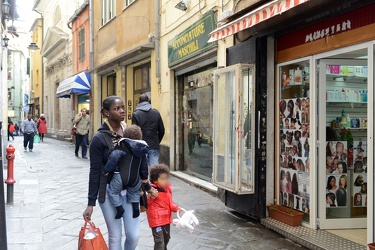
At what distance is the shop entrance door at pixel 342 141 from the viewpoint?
18.5ft

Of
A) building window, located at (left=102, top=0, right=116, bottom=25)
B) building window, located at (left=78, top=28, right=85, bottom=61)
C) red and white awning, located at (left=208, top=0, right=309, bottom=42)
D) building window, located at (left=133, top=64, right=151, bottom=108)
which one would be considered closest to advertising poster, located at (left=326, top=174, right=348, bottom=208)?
red and white awning, located at (left=208, top=0, right=309, bottom=42)

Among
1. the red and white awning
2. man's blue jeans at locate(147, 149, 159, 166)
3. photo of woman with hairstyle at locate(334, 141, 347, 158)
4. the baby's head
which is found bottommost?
man's blue jeans at locate(147, 149, 159, 166)

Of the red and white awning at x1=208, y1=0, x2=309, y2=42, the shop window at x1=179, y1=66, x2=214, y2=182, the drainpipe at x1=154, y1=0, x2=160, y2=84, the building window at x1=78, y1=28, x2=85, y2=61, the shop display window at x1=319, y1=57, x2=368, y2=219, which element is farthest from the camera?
the building window at x1=78, y1=28, x2=85, y2=61

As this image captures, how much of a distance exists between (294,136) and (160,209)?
8.82ft

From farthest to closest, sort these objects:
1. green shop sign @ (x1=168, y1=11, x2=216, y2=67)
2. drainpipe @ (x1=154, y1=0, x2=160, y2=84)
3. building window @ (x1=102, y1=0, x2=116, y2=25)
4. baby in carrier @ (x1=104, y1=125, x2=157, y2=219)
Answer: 1. building window @ (x1=102, y1=0, x2=116, y2=25)
2. drainpipe @ (x1=154, y1=0, x2=160, y2=84)
3. green shop sign @ (x1=168, y1=11, x2=216, y2=67)
4. baby in carrier @ (x1=104, y1=125, x2=157, y2=219)

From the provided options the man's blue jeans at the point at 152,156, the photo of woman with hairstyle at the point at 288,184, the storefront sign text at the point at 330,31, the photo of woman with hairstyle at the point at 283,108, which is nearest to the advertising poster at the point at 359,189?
the photo of woman with hairstyle at the point at 288,184

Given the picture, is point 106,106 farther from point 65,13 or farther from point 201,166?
point 65,13

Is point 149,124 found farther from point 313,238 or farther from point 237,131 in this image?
point 313,238

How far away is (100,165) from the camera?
11.7 feet

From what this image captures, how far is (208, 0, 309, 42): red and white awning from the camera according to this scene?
176 inches

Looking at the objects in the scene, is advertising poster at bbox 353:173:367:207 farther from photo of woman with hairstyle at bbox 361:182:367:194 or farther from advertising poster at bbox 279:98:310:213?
advertising poster at bbox 279:98:310:213

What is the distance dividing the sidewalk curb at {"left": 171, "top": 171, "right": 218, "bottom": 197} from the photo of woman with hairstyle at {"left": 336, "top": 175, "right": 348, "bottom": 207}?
253 cm

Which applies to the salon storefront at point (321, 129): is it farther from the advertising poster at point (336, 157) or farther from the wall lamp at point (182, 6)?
the wall lamp at point (182, 6)

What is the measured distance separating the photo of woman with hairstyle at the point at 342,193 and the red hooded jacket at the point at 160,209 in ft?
9.01
